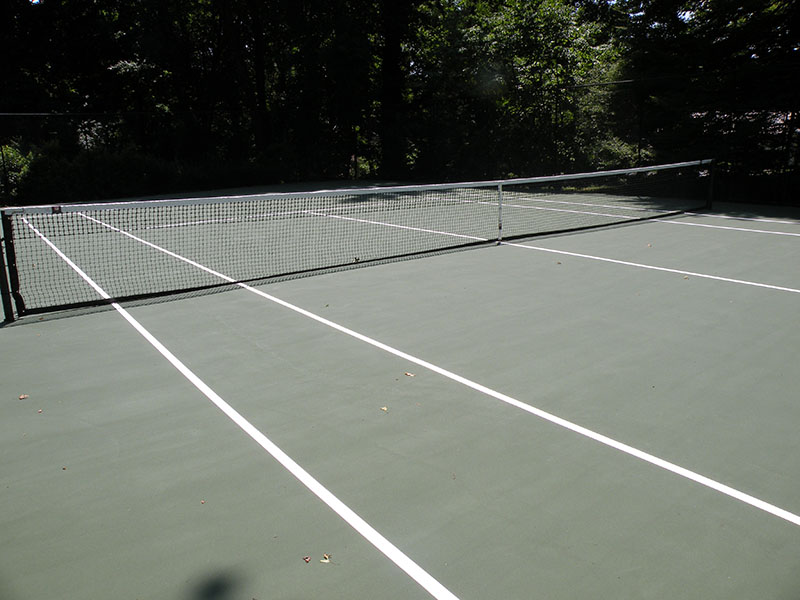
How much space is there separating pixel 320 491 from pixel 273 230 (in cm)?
1138

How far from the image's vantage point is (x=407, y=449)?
14.4ft

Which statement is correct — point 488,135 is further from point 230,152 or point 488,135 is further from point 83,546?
point 83,546

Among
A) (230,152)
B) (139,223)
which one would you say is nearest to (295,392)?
(139,223)

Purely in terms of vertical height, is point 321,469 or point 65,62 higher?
point 65,62

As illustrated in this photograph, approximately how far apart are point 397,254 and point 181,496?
313 inches

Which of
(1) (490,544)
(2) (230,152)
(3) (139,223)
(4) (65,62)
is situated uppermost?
(4) (65,62)

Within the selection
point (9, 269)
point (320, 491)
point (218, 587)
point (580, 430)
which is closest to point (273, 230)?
point (9, 269)

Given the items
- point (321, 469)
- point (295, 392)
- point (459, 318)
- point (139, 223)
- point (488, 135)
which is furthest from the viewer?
point (488, 135)

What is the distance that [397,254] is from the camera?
11.4 meters

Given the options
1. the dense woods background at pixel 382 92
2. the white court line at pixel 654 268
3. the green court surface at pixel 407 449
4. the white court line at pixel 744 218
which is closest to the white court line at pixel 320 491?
the green court surface at pixel 407 449

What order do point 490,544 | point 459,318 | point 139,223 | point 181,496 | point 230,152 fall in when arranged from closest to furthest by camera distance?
point 490,544 < point 181,496 < point 459,318 < point 139,223 < point 230,152

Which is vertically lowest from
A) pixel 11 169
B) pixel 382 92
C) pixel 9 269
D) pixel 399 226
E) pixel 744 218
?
pixel 744 218

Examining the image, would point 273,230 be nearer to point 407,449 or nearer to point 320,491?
point 407,449

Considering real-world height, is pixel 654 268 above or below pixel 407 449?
above
